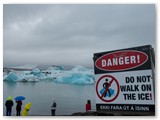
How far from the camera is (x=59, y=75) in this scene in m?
4.67

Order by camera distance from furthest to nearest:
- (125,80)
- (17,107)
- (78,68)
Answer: (78,68)
(17,107)
(125,80)

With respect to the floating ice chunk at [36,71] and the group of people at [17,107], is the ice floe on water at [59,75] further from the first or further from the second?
the group of people at [17,107]

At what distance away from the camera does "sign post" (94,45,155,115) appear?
4.03 meters

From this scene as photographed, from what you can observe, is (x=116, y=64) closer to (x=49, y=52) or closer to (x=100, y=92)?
(x=100, y=92)

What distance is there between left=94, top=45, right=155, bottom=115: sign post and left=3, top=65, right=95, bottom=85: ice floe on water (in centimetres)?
22

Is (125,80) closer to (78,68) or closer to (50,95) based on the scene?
(78,68)

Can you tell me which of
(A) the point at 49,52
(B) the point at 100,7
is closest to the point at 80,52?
(A) the point at 49,52

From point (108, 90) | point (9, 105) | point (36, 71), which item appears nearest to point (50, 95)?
point (36, 71)

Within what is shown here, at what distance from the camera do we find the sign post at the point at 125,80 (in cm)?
403

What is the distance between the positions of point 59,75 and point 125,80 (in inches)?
48.3

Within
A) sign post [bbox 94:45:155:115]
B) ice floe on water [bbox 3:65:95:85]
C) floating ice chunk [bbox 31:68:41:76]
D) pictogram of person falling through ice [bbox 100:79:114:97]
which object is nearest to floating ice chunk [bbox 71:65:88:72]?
ice floe on water [bbox 3:65:95:85]

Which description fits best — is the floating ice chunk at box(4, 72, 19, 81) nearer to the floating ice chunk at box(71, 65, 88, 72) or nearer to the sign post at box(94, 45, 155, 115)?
the floating ice chunk at box(71, 65, 88, 72)

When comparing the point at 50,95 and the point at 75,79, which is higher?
the point at 75,79

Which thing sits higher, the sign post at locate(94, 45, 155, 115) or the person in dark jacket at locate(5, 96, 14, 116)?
the sign post at locate(94, 45, 155, 115)
